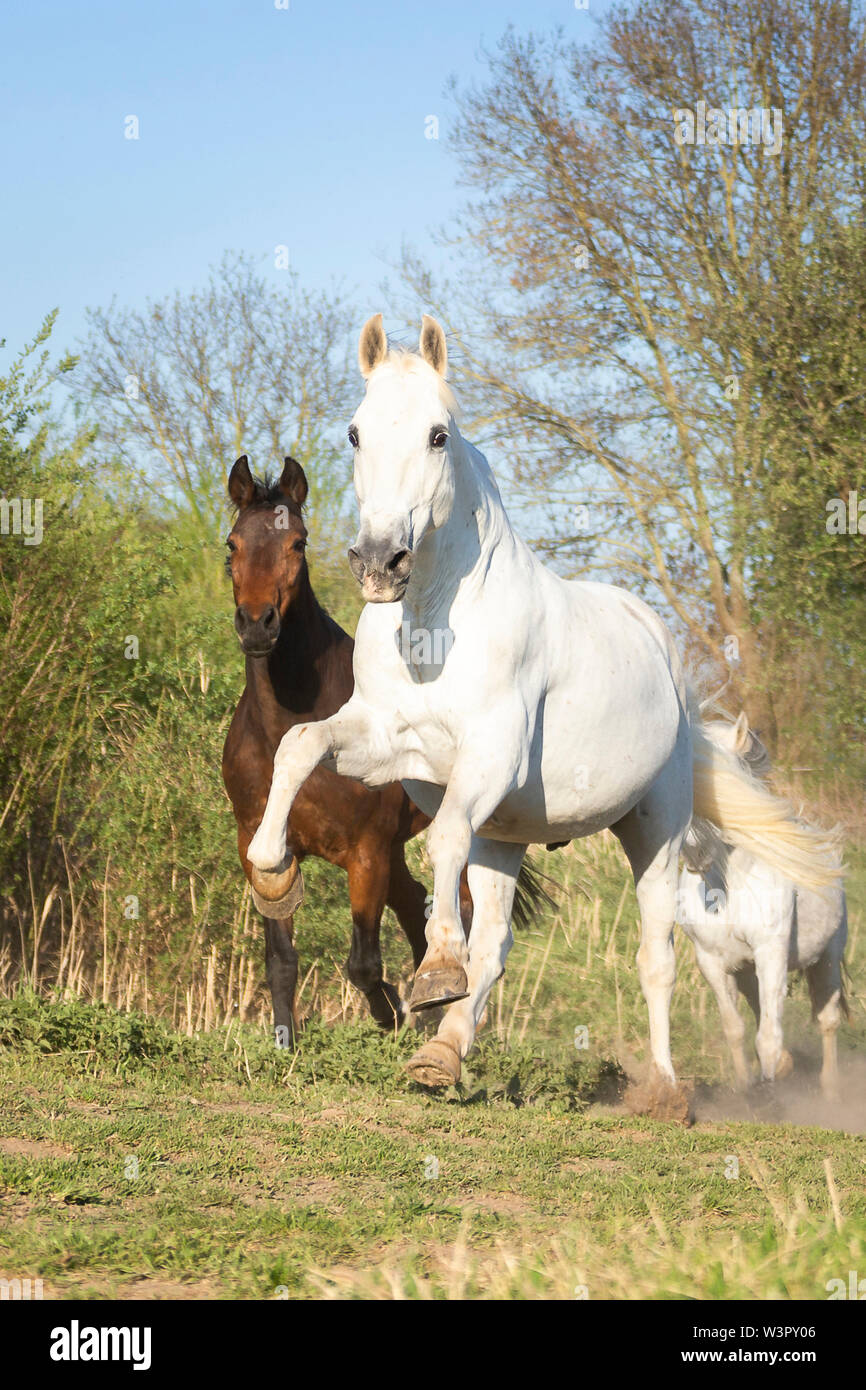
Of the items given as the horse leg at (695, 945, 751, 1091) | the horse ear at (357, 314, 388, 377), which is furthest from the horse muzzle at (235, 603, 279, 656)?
the horse leg at (695, 945, 751, 1091)

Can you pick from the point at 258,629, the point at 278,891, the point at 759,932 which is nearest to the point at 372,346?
the point at 278,891

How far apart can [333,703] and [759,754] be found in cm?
267

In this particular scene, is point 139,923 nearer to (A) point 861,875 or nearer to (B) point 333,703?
(B) point 333,703

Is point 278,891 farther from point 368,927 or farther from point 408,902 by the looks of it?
point 408,902

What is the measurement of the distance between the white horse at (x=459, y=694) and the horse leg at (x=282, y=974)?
1.93 meters

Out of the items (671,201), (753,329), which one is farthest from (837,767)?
(671,201)

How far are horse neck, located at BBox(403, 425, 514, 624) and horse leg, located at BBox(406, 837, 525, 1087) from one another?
1.16 meters

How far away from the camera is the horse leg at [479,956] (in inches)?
159

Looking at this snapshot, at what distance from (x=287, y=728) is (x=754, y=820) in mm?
2433

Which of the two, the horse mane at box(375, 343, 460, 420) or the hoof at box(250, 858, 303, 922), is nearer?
the horse mane at box(375, 343, 460, 420)

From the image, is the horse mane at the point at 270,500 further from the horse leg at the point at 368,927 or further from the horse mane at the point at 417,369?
the horse mane at the point at 417,369

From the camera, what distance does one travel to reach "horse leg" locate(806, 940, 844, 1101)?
9.14m

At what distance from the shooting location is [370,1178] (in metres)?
4.30

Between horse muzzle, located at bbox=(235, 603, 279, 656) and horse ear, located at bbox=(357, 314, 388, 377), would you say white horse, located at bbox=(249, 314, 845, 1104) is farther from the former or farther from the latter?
horse muzzle, located at bbox=(235, 603, 279, 656)
